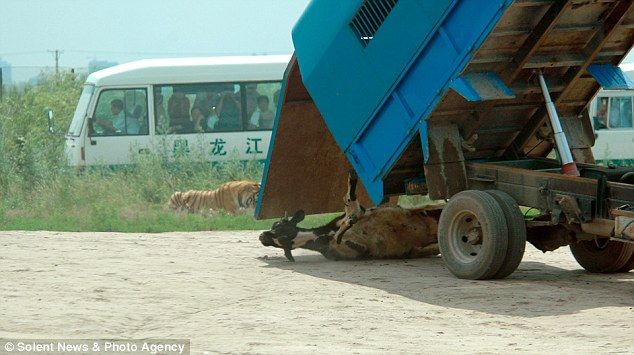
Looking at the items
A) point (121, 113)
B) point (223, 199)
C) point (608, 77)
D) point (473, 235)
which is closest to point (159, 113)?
point (121, 113)

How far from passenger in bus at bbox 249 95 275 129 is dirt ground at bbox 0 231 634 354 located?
9.21 meters

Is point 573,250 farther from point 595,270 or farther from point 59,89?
point 59,89

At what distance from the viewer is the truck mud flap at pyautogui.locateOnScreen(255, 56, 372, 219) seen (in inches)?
538

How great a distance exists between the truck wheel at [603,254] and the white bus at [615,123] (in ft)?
41.0

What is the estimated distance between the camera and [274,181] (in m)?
14.0

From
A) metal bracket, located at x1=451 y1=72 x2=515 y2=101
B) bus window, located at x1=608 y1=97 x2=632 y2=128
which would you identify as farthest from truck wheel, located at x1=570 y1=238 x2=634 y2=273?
bus window, located at x1=608 y1=97 x2=632 y2=128

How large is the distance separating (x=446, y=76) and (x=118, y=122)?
40.4ft

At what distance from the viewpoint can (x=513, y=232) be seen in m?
11.2

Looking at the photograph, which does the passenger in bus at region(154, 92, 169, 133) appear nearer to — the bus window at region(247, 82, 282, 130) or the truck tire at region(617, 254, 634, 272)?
the bus window at region(247, 82, 282, 130)

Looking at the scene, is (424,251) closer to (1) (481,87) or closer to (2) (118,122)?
(1) (481,87)

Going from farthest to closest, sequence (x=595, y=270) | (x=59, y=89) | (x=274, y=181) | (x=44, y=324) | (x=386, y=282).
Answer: (x=59, y=89), (x=274, y=181), (x=595, y=270), (x=386, y=282), (x=44, y=324)

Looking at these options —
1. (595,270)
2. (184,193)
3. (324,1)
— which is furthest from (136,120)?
(595,270)

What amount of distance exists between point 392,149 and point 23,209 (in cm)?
839

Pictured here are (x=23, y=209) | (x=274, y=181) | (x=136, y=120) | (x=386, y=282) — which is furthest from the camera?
(x=136, y=120)
